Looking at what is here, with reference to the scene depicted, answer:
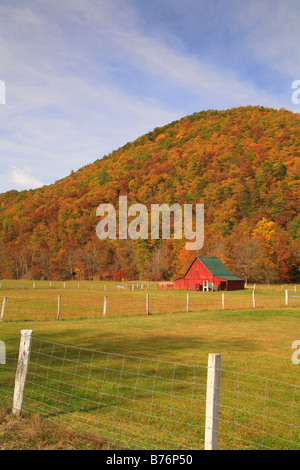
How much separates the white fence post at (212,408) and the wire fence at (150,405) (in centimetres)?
99

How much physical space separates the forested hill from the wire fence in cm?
6804

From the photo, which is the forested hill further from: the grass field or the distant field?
the grass field

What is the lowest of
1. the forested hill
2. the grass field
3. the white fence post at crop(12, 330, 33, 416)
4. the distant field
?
the distant field

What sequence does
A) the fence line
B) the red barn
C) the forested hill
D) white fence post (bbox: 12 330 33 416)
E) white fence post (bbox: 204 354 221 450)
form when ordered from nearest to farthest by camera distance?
white fence post (bbox: 204 354 221 450) → white fence post (bbox: 12 330 33 416) → the fence line → the red barn → the forested hill

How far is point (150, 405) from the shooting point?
22.8 feet

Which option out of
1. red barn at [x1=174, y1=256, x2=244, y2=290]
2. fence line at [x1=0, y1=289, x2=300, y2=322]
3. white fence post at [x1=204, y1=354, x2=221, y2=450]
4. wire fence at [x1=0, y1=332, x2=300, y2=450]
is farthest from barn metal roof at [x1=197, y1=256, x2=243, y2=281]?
white fence post at [x1=204, y1=354, x2=221, y2=450]

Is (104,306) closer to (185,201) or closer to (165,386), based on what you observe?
(165,386)

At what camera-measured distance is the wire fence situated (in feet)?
18.3

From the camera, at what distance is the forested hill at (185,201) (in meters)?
81.4

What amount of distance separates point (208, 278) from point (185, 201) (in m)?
55.8

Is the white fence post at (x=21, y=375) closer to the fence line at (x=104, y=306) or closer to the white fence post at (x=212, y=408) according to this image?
the white fence post at (x=212, y=408)

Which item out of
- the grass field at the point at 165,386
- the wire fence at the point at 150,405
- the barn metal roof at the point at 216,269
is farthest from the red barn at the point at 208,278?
the wire fence at the point at 150,405

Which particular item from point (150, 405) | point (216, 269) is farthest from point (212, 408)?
point (216, 269)

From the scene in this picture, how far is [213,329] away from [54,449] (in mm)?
13641
